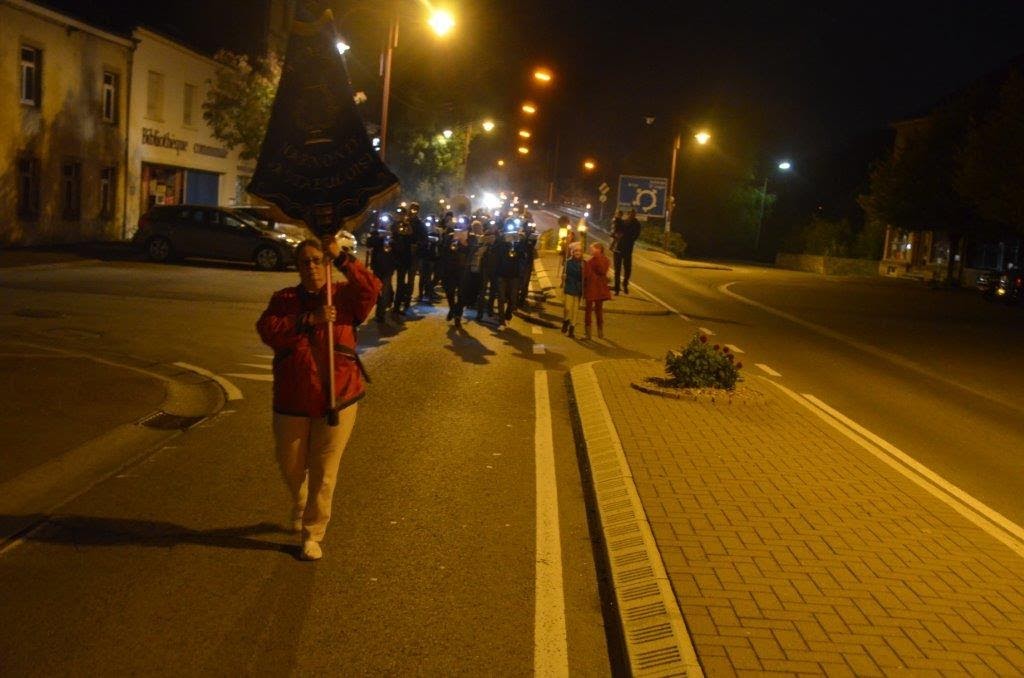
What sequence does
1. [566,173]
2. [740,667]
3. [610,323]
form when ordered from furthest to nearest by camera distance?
[566,173]
[610,323]
[740,667]

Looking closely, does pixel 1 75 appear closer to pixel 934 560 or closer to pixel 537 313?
pixel 537 313

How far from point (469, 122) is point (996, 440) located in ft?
130

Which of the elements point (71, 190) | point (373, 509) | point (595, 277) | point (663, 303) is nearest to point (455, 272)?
point (595, 277)

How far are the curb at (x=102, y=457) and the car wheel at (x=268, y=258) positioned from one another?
16856 millimetres

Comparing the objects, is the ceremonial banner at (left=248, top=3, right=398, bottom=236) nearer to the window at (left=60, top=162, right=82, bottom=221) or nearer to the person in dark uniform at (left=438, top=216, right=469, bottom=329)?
the person in dark uniform at (left=438, top=216, right=469, bottom=329)

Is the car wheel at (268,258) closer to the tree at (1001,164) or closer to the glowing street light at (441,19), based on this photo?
the glowing street light at (441,19)

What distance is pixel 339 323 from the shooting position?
19.9 feet

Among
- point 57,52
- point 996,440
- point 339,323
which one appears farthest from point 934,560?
point 57,52

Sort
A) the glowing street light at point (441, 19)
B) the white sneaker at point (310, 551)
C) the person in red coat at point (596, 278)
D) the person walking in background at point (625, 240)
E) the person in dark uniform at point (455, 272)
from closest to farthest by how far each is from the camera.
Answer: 1. the white sneaker at point (310, 551)
2. the person in red coat at point (596, 278)
3. the person in dark uniform at point (455, 272)
4. the glowing street light at point (441, 19)
5. the person walking in background at point (625, 240)

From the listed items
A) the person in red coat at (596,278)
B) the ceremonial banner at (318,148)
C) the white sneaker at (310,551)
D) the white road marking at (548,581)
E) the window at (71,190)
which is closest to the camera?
the white road marking at (548,581)

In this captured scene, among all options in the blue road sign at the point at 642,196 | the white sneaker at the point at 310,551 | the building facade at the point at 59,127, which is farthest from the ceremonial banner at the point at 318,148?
the blue road sign at the point at 642,196

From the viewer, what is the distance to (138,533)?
6.41m

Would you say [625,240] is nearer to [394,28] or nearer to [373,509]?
[394,28]

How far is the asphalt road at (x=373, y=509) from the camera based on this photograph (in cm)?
492
